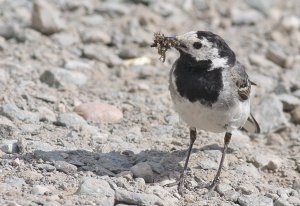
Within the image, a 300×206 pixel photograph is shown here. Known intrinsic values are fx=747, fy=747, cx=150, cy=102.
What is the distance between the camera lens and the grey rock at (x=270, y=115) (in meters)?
9.11

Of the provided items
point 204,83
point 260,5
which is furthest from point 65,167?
point 260,5

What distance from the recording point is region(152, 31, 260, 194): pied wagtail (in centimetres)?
660

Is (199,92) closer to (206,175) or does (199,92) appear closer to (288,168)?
(206,175)

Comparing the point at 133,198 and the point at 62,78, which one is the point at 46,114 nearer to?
the point at 62,78

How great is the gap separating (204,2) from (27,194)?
7.64 metres

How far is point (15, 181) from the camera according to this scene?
6.23 meters

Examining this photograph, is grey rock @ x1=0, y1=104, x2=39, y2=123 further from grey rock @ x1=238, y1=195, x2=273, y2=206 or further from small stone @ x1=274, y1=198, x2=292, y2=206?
small stone @ x1=274, y1=198, x2=292, y2=206

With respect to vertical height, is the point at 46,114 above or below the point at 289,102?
below

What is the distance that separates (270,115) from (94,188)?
11.8 ft

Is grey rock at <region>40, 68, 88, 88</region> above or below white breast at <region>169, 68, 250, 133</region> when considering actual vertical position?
below

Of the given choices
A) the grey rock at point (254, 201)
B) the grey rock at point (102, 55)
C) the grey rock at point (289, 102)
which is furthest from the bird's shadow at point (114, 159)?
the grey rock at point (102, 55)

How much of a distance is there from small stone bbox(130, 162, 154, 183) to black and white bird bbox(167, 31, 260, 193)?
29cm

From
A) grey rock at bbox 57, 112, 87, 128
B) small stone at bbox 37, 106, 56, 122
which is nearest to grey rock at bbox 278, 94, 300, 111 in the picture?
grey rock at bbox 57, 112, 87, 128

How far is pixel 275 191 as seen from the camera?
714cm
